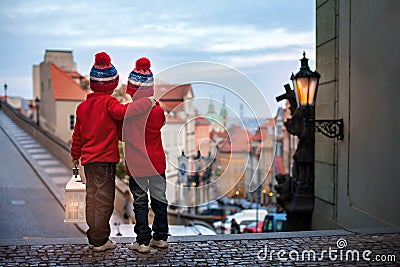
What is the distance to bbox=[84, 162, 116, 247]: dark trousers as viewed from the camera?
13.9 feet

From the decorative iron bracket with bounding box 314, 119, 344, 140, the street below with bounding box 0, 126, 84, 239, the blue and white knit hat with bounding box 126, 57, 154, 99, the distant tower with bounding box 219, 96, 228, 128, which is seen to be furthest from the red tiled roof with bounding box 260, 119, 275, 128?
the street below with bounding box 0, 126, 84, 239

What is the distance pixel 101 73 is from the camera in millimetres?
4203

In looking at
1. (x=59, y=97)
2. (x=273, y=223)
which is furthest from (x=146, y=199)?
(x=59, y=97)

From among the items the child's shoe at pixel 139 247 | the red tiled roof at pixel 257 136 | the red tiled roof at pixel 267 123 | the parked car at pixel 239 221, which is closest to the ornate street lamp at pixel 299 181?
the red tiled roof at pixel 267 123

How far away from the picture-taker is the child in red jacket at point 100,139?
417 cm

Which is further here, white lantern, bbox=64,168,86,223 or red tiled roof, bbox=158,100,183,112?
white lantern, bbox=64,168,86,223

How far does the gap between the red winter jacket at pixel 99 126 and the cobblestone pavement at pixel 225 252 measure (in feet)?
2.46

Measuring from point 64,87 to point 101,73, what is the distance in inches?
1305

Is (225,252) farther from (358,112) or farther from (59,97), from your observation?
(59,97)

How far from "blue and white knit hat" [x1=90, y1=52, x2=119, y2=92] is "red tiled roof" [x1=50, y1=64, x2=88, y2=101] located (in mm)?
32451

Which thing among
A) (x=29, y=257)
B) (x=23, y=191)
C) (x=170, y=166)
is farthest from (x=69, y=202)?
(x=23, y=191)

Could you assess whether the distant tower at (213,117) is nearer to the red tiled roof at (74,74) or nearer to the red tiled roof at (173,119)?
the red tiled roof at (173,119)

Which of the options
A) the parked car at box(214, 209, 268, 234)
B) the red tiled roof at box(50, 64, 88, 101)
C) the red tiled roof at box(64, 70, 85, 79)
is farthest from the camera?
the red tiled roof at box(64, 70, 85, 79)

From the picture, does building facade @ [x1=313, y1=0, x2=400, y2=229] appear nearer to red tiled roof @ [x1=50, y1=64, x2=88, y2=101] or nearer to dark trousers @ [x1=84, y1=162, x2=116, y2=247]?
dark trousers @ [x1=84, y1=162, x2=116, y2=247]
